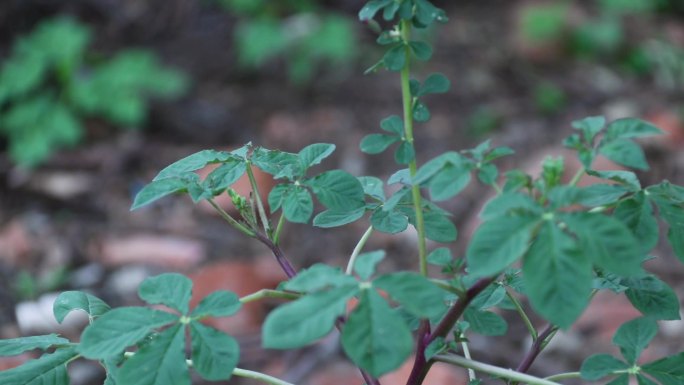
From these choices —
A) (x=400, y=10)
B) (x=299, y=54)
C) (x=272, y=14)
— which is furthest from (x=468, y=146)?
(x=400, y=10)

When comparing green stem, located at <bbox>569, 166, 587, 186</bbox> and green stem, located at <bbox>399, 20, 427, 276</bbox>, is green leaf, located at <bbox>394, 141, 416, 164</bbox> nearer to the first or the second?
green stem, located at <bbox>399, 20, 427, 276</bbox>

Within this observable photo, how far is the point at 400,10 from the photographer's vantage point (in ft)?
3.11

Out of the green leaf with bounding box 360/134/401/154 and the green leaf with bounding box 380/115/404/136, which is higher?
the green leaf with bounding box 380/115/404/136

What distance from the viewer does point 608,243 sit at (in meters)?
0.74

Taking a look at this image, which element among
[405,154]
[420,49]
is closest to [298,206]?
[405,154]

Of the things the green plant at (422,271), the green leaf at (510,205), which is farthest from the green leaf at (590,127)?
the green leaf at (510,205)

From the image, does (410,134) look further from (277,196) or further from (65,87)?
(65,87)

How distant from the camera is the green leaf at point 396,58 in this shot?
96 cm

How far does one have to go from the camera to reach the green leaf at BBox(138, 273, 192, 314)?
0.89 meters

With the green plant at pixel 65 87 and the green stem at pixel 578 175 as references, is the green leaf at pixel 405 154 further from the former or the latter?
the green plant at pixel 65 87

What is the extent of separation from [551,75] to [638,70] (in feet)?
1.32

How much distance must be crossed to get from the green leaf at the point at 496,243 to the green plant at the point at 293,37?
10.5ft

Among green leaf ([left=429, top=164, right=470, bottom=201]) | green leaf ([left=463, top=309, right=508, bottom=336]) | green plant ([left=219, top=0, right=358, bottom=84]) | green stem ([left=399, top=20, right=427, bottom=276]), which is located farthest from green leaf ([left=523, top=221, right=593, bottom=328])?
green plant ([left=219, top=0, right=358, bottom=84])

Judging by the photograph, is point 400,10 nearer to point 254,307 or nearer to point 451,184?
point 451,184
